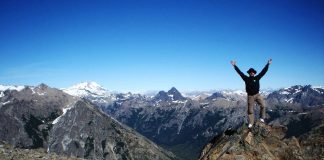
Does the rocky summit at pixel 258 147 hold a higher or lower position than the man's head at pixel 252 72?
lower

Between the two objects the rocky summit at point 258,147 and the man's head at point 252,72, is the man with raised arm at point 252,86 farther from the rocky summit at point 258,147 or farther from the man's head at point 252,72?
the rocky summit at point 258,147

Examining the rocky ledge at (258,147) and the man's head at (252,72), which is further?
the man's head at (252,72)

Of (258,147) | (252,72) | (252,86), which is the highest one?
(252,72)

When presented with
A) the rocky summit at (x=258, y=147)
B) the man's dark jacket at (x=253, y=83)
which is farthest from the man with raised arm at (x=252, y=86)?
the rocky summit at (x=258, y=147)

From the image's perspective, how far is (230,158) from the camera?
25.6 m

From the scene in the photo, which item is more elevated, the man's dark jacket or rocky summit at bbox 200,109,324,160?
the man's dark jacket

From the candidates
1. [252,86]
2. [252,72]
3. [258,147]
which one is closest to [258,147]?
[258,147]

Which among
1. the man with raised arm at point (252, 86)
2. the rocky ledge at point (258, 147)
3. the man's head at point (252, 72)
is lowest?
the rocky ledge at point (258, 147)

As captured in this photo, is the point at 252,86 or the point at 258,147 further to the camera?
the point at 252,86

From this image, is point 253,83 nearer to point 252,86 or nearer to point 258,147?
point 252,86

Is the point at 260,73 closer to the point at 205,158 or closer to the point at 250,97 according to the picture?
the point at 250,97

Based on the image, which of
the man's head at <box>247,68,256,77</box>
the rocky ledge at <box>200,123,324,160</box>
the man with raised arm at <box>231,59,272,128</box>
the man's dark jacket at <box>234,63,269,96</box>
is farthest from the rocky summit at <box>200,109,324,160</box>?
the man's head at <box>247,68,256,77</box>


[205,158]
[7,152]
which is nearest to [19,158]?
[7,152]

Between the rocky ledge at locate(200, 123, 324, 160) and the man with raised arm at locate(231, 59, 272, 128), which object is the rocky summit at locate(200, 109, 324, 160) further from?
the man with raised arm at locate(231, 59, 272, 128)
